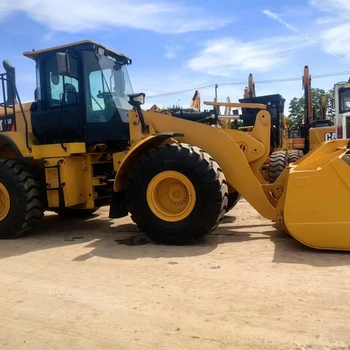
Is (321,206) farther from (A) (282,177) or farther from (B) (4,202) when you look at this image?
(B) (4,202)

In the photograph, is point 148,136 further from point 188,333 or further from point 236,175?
point 188,333

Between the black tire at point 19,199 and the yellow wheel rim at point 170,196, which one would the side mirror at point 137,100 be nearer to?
the yellow wheel rim at point 170,196

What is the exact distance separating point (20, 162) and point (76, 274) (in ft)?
8.70

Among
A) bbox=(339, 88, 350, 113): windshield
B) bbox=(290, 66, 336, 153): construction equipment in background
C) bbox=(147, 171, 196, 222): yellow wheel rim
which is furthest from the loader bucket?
bbox=(290, 66, 336, 153): construction equipment in background

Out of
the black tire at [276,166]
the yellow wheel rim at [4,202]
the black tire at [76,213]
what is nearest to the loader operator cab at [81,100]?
the yellow wheel rim at [4,202]

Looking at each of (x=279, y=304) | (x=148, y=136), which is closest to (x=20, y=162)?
(x=148, y=136)

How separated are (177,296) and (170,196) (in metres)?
2.02

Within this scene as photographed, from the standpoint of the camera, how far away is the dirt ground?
2820 mm

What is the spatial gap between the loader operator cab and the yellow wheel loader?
0.02 metres

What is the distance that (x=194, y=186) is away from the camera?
16.9 ft

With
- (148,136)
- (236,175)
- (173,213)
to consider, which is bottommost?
(173,213)

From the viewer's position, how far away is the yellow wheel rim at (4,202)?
6051 mm

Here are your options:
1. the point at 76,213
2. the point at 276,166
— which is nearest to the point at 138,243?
the point at 76,213

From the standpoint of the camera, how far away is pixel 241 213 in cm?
755
